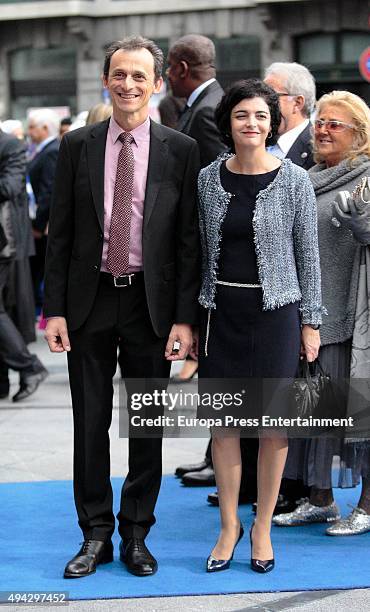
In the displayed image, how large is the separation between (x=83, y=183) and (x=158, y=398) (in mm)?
927

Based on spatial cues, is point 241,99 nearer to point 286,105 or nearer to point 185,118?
point 286,105

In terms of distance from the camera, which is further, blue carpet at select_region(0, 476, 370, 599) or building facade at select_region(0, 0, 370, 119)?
building facade at select_region(0, 0, 370, 119)

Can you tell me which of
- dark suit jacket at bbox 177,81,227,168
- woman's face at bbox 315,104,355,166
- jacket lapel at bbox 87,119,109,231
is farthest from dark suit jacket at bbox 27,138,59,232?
jacket lapel at bbox 87,119,109,231

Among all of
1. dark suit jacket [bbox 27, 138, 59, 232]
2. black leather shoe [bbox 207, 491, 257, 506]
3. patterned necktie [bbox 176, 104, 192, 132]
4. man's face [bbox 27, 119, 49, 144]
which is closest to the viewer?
black leather shoe [bbox 207, 491, 257, 506]

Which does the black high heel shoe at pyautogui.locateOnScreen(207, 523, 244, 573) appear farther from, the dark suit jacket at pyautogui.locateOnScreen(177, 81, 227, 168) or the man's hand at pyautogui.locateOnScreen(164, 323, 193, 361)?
the dark suit jacket at pyautogui.locateOnScreen(177, 81, 227, 168)

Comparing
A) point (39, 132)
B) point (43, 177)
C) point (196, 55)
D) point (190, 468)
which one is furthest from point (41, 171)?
point (190, 468)

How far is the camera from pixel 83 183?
5.38 meters

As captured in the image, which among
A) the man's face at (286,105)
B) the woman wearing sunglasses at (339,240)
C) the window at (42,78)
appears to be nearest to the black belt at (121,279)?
the woman wearing sunglasses at (339,240)

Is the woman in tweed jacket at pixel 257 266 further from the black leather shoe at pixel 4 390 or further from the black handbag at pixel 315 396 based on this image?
the black leather shoe at pixel 4 390

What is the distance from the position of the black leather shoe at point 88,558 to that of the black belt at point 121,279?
107 cm

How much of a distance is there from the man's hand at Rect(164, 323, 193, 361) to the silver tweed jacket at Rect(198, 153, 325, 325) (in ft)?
0.44

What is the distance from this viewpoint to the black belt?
537 centimetres

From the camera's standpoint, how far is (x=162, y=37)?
26203 millimetres

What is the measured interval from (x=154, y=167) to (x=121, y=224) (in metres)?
0.27
